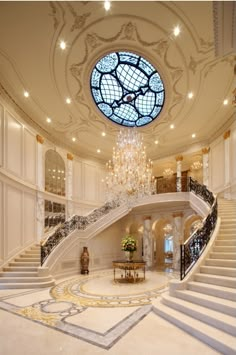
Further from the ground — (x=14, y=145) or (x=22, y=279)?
(x=14, y=145)

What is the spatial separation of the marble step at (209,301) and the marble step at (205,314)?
65 millimetres

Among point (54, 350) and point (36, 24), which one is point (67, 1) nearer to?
point (36, 24)

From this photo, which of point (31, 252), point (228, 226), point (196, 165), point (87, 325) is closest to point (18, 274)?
point (31, 252)

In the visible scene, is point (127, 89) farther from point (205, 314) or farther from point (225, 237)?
point (205, 314)

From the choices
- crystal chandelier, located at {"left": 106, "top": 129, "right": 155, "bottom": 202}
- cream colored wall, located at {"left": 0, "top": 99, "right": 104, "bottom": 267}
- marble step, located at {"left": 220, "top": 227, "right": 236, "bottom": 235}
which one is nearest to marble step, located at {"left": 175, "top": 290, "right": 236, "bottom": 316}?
marble step, located at {"left": 220, "top": 227, "right": 236, "bottom": 235}

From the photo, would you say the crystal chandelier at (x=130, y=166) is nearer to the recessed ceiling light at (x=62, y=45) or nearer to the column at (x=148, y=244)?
the recessed ceiling light at (x=62, y=45)

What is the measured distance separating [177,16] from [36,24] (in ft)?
11.8

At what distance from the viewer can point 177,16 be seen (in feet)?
18.5

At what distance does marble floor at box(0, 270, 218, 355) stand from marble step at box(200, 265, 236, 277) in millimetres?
1440

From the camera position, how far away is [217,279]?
4367mm

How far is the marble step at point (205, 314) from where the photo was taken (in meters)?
3.21

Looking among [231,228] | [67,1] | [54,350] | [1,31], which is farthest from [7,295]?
[67,1]

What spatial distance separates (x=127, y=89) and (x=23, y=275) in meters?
8.29

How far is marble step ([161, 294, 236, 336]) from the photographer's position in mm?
3206
